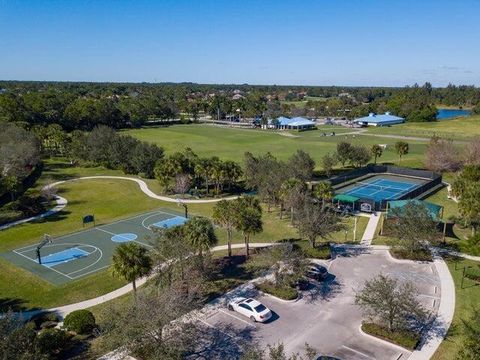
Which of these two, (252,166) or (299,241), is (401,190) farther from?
(299,241)

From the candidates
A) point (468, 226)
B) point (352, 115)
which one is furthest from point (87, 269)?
point (352, 115)

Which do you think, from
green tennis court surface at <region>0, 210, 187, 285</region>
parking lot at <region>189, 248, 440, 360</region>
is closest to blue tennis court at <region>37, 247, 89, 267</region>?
green tennis court surface at <region>0, 210, 187, 285</region>

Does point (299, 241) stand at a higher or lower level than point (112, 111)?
lower

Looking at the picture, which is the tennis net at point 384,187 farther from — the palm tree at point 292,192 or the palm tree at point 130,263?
the palm tree at point 130,263

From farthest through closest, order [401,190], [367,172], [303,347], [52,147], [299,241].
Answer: [52,147]
[367,172]
[401,190]
[299,241]
[303,347]

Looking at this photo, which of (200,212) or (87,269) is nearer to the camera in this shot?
(87,269)

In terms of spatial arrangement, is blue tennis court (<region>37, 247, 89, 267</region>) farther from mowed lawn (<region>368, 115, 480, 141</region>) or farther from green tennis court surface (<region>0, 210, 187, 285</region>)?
mowed lawn (<region>368, 115, 480, 141</region>)

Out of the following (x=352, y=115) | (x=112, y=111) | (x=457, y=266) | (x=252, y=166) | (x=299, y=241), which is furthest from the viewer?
(x=352, y=115)
